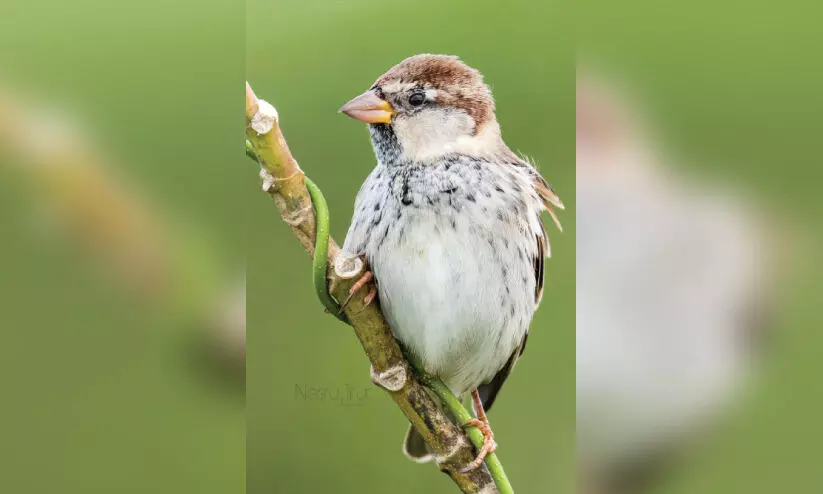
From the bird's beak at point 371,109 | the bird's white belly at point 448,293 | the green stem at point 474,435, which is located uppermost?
the bird's beak at point 371,109

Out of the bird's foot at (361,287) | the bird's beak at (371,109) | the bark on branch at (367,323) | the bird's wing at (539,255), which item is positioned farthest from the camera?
the bird's wing at (539,255)

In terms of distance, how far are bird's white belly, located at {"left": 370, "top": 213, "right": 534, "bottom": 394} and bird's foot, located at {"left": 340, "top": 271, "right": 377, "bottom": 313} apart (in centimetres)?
6

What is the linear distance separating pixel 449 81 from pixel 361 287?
50 centimetres

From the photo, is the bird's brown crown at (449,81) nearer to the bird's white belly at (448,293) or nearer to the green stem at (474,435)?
the bird's white belly at (448,293)

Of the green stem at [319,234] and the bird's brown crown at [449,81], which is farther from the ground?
the bird's brown crown at [449,81]

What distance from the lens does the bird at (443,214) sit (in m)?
1.56

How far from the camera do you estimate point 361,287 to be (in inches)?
55.0

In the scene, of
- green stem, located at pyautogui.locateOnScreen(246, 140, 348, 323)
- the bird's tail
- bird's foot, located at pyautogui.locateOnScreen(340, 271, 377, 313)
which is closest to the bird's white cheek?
bird's foot, located at pyautogui.locateOnScreen(340, 271, 377, 313)

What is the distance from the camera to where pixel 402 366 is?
4.49 feet

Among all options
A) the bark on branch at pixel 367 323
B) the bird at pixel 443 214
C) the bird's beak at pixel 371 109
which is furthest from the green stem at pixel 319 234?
the bird's beak at pixel 371 109
